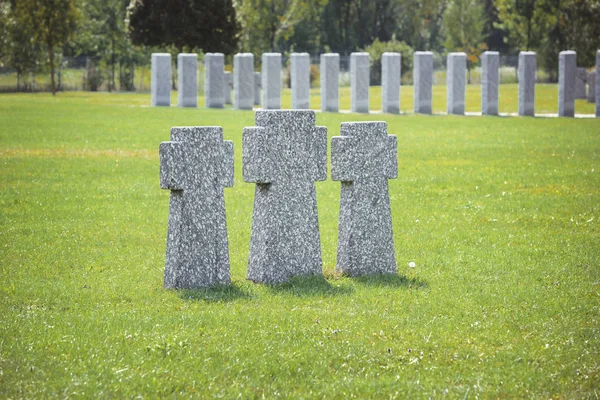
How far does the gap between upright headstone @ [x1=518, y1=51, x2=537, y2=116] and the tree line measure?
66.5ft

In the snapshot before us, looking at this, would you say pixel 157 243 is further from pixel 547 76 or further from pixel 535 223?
pixel 547 76

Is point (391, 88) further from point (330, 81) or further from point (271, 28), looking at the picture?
point (271, 28)

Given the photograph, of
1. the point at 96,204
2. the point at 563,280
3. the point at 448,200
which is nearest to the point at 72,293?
the point at 563,280

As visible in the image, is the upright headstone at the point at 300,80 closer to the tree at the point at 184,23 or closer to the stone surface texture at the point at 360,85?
the stone surface texture at the point at 360,85

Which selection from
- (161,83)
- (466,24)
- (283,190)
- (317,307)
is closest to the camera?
(317,307)

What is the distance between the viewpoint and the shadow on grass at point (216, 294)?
8.54 m

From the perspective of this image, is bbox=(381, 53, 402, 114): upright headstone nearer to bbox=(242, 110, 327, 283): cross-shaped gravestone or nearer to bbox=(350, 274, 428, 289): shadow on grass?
bbox=(350, 274, 428, 289): shadow on grass

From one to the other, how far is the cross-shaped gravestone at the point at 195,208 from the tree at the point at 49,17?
4453 cm

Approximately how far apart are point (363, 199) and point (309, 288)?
45.4 inches

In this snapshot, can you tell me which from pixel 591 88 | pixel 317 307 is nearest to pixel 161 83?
pixel 591 88

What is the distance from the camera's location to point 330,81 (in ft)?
122

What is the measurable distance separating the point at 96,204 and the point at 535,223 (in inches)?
244

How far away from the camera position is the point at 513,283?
940 cm

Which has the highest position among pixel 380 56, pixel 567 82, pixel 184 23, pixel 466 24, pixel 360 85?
pixel 466 24
